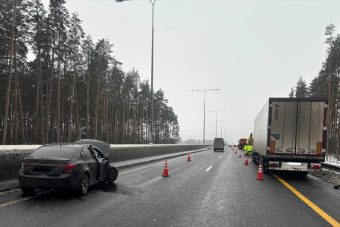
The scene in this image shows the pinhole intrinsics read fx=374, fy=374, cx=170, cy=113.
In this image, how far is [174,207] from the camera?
831 centimetres

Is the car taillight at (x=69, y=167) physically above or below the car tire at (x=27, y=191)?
above

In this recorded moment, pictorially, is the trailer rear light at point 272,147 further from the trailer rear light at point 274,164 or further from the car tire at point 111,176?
the car tire at point 111,176

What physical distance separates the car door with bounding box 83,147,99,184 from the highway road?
1.35 ft

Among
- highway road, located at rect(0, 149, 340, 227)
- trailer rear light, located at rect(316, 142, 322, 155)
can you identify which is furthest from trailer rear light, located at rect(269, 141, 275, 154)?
highway road, located at rect(0, 149, 340, 227)

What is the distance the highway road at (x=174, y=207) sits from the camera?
687 cm

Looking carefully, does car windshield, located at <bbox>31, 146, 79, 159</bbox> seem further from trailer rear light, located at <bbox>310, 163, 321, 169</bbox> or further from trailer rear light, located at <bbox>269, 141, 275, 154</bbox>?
trailer rear light, located at <bbox>310, 163, 321, 169</bbox>

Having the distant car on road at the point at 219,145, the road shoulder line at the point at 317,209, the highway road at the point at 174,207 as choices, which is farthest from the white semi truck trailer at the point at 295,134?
the distant car on road at the point at 219,145

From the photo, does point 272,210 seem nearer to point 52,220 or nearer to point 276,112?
point 52,220

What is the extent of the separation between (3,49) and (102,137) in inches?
1642

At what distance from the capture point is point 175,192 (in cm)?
1068

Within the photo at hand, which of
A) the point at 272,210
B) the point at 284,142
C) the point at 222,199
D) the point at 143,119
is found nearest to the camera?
the point at 272,210

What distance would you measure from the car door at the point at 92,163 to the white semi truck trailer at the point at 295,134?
7.79m

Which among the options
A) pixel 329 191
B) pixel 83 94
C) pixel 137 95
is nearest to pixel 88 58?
pixel 83 94

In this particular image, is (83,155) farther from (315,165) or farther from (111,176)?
(315,165)
